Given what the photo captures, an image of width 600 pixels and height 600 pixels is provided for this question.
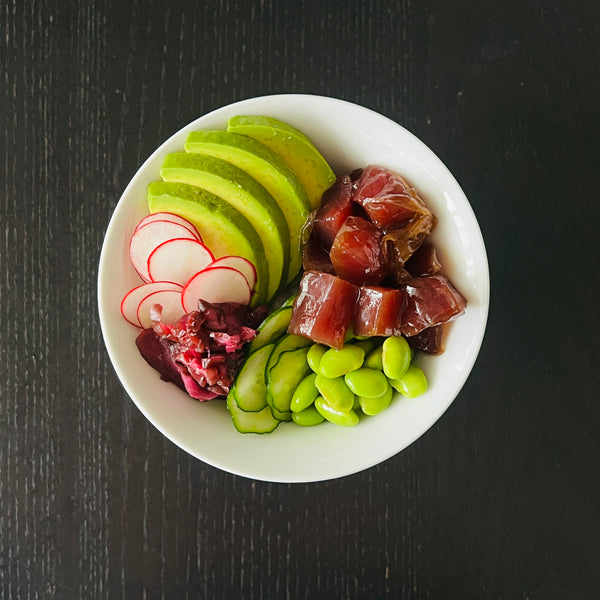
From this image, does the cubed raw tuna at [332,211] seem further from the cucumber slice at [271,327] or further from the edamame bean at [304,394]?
the edamame bean at [304,394]

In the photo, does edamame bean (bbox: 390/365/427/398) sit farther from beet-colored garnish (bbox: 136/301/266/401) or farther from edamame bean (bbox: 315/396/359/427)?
beet-colored garnish (bbox: 136/301/266/401)

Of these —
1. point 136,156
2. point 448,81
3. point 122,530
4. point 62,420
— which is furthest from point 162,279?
point 448,81

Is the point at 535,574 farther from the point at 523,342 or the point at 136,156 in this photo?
the point at 136,156

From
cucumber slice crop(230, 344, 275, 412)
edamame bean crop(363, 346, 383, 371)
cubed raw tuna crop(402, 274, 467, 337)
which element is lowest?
cucumber slice crop(230, 344, 275, 412)

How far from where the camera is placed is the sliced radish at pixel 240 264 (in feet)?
5.28

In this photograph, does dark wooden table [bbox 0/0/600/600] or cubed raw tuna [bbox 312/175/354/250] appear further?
dark wooden table [bbox 0/0/600/600]

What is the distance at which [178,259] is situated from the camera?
1.63 metres

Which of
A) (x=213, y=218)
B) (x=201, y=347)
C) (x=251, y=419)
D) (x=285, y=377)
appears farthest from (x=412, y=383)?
(x=213, y=218)

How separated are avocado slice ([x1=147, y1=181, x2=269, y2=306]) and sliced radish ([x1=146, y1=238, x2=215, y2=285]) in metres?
0.04

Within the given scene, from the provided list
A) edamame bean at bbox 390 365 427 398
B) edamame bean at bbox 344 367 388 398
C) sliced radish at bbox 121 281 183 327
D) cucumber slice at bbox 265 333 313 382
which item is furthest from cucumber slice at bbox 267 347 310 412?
sliced radish at bbox 121 281 183 327

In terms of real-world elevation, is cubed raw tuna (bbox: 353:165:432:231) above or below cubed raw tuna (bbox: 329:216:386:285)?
above

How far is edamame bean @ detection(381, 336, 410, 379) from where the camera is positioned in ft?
5.02

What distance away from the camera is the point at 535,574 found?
6.03 ft

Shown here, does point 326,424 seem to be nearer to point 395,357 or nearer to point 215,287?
point 395,357
